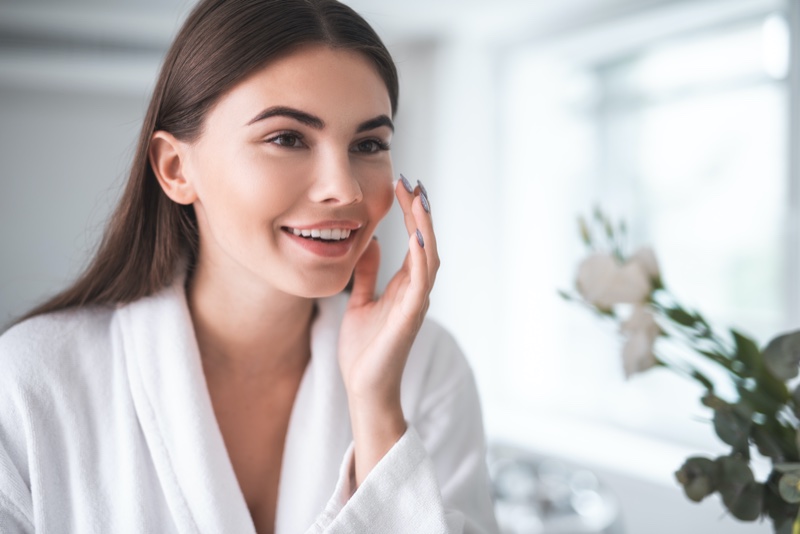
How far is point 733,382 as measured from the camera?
0.84m

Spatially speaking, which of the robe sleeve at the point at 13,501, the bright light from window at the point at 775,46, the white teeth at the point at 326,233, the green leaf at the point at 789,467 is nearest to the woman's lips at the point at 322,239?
the white teeth at the point at 326,233

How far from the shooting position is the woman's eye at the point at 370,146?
0.98m

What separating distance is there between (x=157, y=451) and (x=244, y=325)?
23 cm

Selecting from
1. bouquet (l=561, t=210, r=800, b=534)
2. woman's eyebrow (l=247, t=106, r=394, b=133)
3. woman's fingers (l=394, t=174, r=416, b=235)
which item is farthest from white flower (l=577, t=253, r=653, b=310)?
woman's eyebrow (l=247, t=106, r=394, b=133)

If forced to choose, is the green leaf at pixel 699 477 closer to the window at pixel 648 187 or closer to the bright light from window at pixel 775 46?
the window at pixel 648 187

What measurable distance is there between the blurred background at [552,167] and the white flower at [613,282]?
1517 millimetres

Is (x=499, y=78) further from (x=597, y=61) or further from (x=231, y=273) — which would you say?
(x=231, y=273)

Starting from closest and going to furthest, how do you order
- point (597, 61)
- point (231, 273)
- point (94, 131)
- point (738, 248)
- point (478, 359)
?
point (231, 273), point (738, 248), point (597, 61), point (94, 131), point (478, 359)

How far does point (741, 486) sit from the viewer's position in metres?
0.77

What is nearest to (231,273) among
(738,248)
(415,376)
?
(415,376)

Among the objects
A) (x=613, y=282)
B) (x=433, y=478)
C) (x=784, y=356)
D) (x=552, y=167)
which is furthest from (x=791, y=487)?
(x=552, y=167)

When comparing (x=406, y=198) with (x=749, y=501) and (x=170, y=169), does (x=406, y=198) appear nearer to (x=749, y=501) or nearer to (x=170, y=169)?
(x=170, y=169)

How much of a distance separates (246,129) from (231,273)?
0.83ft

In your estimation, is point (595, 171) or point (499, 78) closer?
point (595, 171)
